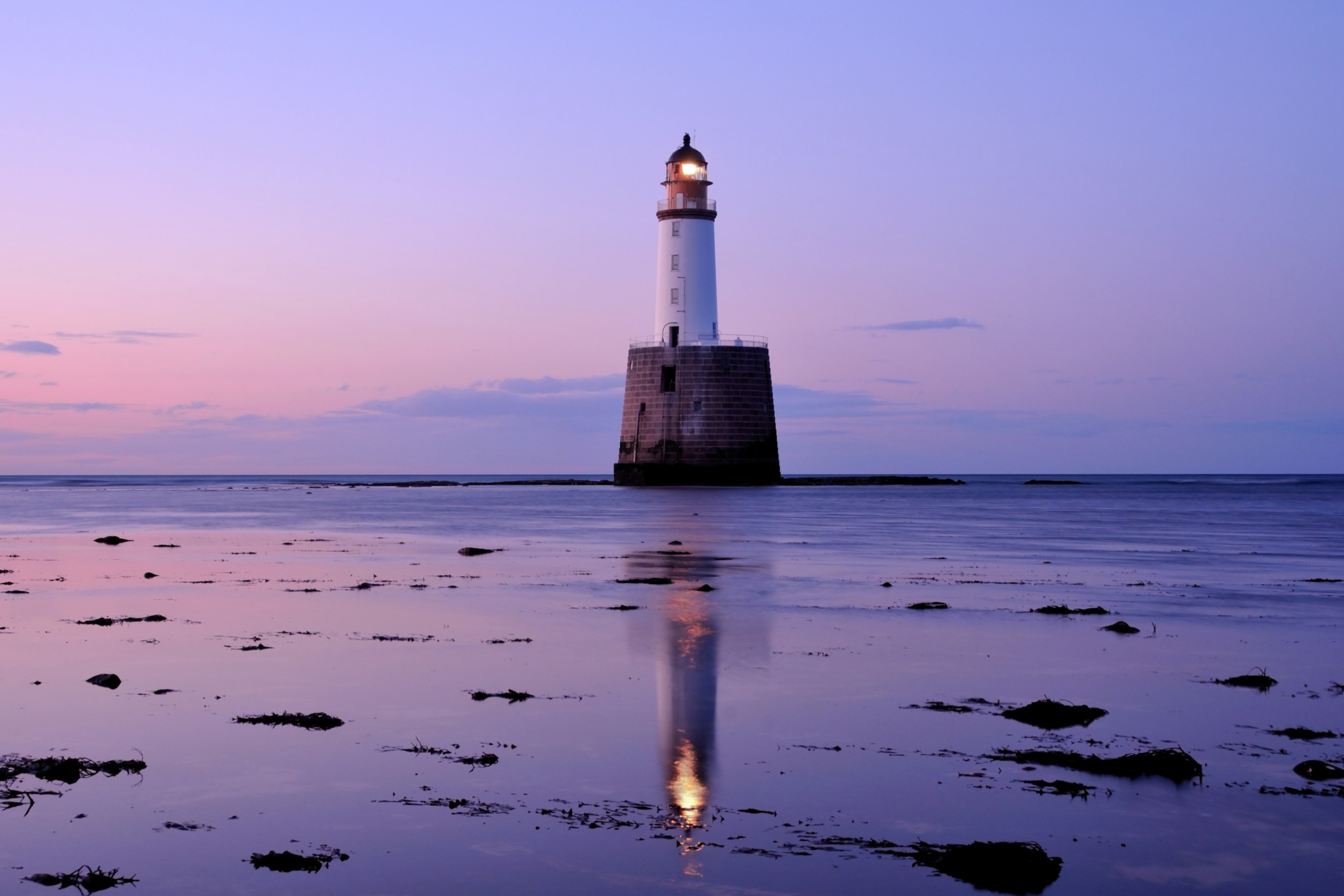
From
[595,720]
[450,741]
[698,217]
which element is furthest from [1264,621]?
[698,217]

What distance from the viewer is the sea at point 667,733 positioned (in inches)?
218

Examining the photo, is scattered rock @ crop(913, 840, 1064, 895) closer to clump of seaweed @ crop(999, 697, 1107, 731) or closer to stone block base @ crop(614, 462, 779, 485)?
clump of seaweed @ crop(999, 697, 1107, 731)

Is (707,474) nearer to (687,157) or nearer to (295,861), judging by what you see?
(687,157)

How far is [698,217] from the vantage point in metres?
59.7

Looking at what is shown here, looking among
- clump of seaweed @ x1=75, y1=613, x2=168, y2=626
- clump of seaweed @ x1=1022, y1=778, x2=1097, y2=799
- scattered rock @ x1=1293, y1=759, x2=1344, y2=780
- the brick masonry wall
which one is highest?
the brick masonry wall

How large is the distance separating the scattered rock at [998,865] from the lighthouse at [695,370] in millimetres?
54377

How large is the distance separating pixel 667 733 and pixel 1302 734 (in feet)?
13.3

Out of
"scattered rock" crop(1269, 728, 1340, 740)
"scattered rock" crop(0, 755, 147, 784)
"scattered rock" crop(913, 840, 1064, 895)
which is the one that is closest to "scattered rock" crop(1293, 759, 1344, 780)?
"scattered rock" crop(1269, 728, 1340, 740)

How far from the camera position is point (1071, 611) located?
15.0 metres

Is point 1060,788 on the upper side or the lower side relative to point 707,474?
lower

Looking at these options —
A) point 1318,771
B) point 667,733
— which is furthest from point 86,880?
point 1318,771

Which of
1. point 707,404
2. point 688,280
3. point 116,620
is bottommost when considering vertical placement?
point 116,620

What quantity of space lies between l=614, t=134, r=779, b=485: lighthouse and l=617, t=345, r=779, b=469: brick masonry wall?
0.04 metres

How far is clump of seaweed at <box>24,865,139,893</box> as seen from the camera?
520 centimetres
